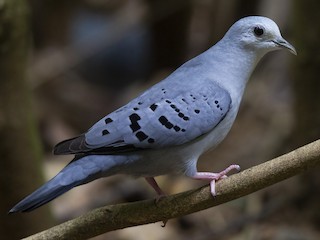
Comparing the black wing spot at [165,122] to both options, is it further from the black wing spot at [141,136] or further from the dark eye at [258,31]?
the dark eye at [258,31]

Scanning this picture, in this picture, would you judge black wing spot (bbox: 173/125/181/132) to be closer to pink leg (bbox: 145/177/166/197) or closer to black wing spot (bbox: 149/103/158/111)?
black wing spot (bbox: 149/103/158/111)

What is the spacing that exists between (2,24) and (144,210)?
1.26 metres

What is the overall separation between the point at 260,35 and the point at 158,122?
0.46 metres

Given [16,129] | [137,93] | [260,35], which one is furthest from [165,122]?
[137,93]

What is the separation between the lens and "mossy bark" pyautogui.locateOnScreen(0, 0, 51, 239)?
124 inches

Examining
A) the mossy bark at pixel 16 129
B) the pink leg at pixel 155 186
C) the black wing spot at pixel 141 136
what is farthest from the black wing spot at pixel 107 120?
the mossy bark at pixel 16 129

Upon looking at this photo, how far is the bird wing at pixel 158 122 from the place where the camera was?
88.7 inches

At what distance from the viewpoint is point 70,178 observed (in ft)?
7.09

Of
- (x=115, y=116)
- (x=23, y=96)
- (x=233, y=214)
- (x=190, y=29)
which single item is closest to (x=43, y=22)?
(x=190, y=29)

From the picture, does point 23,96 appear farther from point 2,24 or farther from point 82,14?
point 82,14

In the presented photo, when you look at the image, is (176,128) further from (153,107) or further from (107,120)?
(107,120)

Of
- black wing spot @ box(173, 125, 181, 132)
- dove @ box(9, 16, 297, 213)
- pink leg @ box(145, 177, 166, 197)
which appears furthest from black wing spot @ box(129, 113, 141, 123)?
pink leg @ box(145, 177, 166, 197)

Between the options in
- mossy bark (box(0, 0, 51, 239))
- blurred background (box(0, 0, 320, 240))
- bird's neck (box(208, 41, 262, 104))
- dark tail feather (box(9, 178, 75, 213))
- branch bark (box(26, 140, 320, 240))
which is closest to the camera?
dark tail feather (box(9, 178, 75, 213))

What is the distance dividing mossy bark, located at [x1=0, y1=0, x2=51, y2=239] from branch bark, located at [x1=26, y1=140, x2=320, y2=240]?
0.96 m
